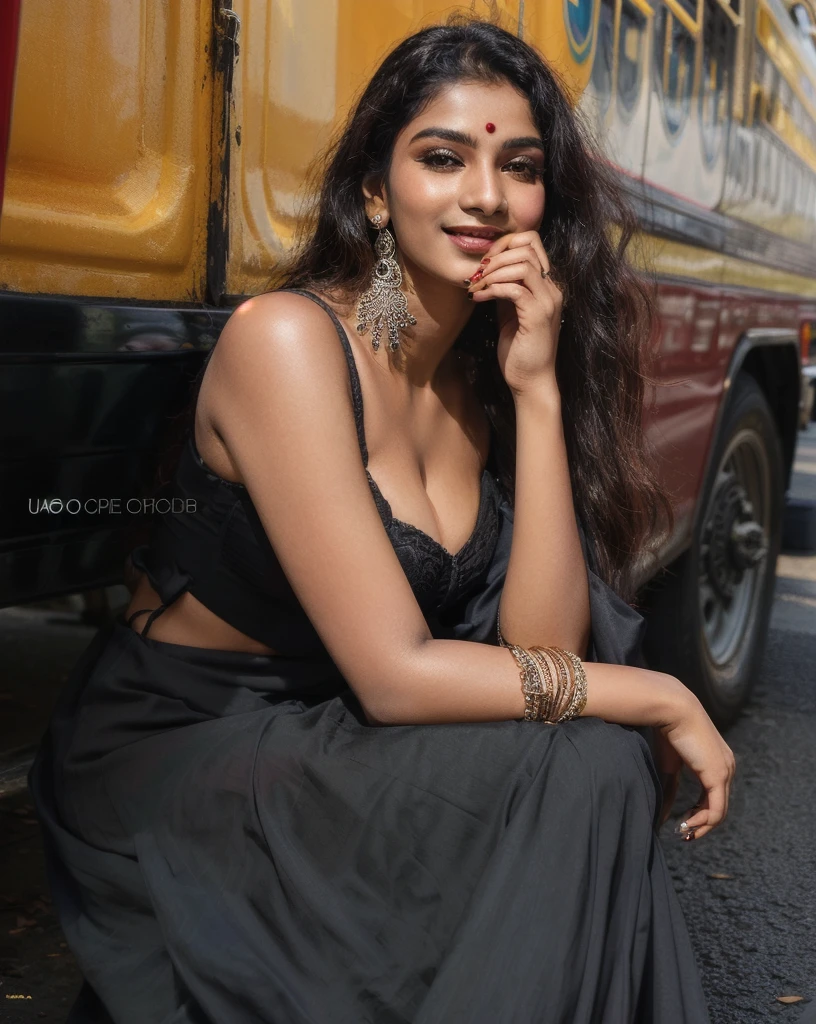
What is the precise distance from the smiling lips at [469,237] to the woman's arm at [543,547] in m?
0.23

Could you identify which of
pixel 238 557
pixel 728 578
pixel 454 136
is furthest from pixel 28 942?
pixel 728 578

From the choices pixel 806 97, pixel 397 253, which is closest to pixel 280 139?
pixel 397 253

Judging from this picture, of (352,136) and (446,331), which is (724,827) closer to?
(446,331)

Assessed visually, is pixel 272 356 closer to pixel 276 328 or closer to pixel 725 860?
pixel 276 328

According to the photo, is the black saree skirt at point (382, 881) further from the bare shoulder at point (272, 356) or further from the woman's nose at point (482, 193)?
the woman's nose at point (482, 193)

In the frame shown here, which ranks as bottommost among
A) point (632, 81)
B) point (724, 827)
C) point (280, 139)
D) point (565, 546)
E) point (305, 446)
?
point (724, 827)

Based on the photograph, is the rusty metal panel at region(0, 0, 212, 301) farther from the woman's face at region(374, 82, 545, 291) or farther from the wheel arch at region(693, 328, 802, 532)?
the wheel arch at region(693, 328, 802, 532)

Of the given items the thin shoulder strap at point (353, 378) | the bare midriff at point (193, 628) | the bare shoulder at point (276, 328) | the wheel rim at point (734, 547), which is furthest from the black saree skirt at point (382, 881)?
the wheel rim at point (734, 547)

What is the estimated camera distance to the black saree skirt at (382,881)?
1334mm

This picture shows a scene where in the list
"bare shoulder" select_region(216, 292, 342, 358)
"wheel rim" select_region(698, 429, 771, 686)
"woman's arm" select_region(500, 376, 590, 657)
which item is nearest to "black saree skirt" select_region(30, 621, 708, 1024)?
"woman's arm" select_region(500, 376, 590, 657)

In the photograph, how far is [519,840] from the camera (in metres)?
1.37

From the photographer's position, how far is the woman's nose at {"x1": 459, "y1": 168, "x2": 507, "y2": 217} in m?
1.72

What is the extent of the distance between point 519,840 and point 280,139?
3.57ft

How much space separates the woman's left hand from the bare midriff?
559 mm
